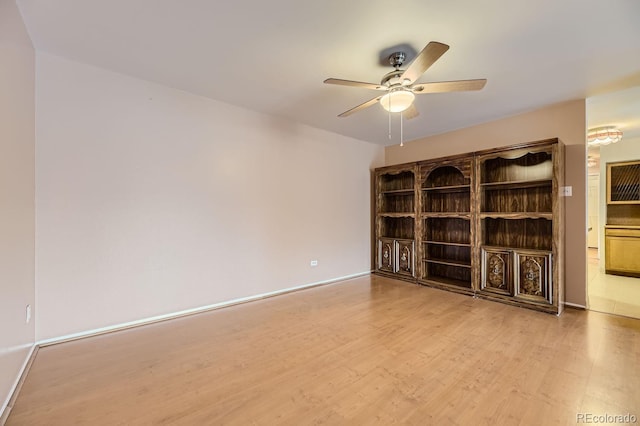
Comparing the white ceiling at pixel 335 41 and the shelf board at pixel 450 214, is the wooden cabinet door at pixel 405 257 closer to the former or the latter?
the shelf board at pixel 450 214

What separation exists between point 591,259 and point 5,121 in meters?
10.2

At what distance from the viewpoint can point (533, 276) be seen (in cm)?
326

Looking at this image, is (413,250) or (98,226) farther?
(413,250)

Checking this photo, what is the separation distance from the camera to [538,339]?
8.07 feet

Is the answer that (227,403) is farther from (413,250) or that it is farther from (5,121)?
(413,250)

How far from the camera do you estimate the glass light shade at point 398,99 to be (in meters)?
2.34

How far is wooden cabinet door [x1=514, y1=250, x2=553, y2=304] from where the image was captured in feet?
10.4

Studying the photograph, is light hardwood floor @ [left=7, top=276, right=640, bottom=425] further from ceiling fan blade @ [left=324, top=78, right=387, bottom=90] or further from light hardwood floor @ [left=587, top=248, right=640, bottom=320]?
ceiling fan blade @ [left=324, top=78, right=387, bottom=90]

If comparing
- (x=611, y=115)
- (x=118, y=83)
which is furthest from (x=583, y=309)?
(x=118, y=83)

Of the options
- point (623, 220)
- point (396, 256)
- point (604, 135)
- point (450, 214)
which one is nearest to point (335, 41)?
point (450, 214)

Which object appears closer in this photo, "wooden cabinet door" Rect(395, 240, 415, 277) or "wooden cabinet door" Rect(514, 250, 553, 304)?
"wooden cabinet door" Rect(514, 250, 553, 304)

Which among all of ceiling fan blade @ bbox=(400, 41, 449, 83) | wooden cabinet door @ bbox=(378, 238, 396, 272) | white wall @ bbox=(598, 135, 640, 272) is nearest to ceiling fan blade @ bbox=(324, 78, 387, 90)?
ceiling fan blade @ bbox=(400, 41, 449, 83)

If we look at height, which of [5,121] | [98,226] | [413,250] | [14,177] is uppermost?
[5,121]

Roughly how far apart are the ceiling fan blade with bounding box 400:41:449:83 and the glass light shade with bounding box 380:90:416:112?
0.17 m
